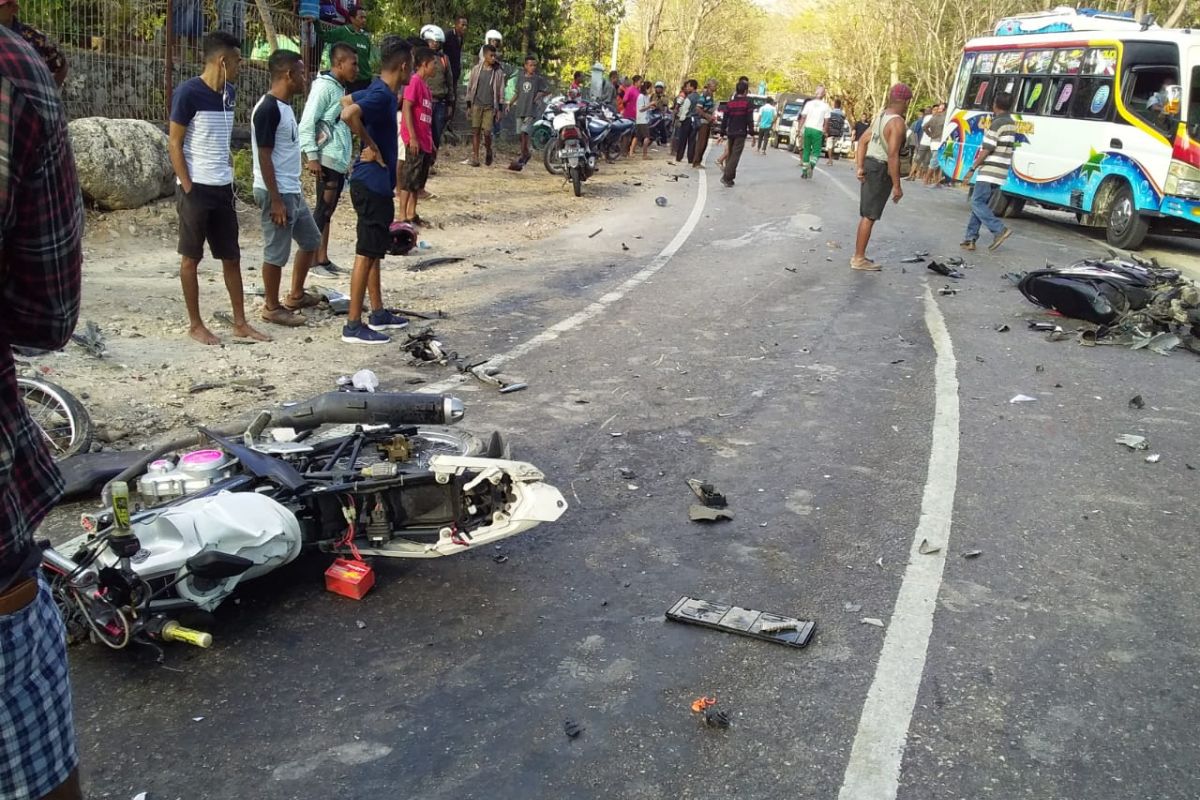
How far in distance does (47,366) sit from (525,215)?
8.94 metres

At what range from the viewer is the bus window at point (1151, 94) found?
14008 mm

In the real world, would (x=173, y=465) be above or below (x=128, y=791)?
above

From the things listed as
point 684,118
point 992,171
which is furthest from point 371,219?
point 684,118

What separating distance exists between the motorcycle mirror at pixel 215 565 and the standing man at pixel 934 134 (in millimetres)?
24456

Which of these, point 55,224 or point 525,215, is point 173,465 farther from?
point 525,215

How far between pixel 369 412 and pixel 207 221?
3139 millimetres

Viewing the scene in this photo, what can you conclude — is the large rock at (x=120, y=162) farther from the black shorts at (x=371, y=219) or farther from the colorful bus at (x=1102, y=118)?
the colorful bus at (x=1102, y=118)

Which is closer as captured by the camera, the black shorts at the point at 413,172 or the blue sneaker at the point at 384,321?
the blue sneaker at the point at 384,321

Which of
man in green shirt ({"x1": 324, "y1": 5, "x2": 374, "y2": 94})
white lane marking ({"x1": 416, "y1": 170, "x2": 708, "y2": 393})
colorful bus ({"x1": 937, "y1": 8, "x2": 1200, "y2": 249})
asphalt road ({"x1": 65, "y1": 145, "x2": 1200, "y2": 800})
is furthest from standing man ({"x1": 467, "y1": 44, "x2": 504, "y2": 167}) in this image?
asphalt road ({"x1": 65, "y1": 145, "x2": 1200, "y2": 800})

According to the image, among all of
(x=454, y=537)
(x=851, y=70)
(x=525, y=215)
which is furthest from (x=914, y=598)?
(x=851, y=70)

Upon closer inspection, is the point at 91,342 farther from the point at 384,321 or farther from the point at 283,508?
the point at 283,508

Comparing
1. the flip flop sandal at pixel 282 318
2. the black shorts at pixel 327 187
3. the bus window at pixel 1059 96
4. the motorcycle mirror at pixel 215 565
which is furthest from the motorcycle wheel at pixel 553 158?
the motorcycle mirror at pixel 215 565

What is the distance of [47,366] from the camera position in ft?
19.0

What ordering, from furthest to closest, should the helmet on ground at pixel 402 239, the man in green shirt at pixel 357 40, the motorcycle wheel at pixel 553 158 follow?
the motorcycle wheel at pixel 553 158
the man in green shirt at pixel 357 40
the helmet on ground at pixel 402 239
